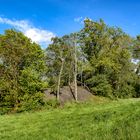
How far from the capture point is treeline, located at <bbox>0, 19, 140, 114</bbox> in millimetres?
35094

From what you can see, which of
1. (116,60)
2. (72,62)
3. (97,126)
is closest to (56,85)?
(72,62)

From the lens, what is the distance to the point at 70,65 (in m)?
48.7

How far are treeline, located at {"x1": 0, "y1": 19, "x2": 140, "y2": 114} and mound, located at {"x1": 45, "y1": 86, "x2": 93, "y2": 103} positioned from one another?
1.11 meters

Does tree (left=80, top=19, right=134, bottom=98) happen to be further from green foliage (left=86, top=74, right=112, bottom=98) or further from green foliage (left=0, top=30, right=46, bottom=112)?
green foliage (left=0, top=30, right=46, bottom=112)

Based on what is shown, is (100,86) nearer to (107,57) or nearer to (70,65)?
(107,57)

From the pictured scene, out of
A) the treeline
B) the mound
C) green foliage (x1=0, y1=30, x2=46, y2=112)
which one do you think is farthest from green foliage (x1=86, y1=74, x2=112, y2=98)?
green foliage (x1=0, y1=30, x2=46, y2=112)

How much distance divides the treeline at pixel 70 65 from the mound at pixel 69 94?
3.64 feet

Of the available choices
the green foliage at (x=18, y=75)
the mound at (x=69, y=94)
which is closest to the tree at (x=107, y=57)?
the mound at (x=69, y=94)

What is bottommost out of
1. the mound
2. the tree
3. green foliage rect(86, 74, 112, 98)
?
the mound

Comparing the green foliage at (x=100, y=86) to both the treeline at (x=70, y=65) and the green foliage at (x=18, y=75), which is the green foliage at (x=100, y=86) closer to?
the treeline at (x=70, y=65)

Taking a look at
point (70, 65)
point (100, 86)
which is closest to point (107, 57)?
point (100, 86)

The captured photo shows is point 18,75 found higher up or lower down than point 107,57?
lower down

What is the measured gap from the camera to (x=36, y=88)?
3634 centimetres

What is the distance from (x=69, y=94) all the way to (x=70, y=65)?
5.50 meters
